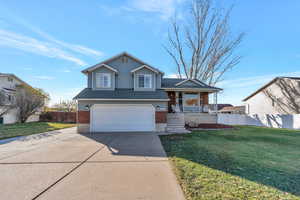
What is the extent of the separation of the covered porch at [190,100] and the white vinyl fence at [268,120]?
637cm

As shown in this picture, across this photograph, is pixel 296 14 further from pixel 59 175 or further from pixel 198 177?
pixel 59 175

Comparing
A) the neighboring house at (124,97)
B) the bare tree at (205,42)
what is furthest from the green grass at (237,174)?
the bare tree at (205,42)

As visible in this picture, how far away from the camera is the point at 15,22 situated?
10320mm

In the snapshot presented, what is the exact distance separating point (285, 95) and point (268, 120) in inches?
164

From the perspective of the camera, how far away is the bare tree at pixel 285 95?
53.9 ft

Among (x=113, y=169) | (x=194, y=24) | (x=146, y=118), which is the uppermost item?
(x=194, y=24)

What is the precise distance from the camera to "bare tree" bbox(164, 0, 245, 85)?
757 inches

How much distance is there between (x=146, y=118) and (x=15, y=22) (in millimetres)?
12508

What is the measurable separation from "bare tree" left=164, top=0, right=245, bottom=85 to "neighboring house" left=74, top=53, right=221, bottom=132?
6848mm

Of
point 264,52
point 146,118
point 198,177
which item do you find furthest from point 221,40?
point 198,177

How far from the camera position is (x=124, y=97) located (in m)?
11.8

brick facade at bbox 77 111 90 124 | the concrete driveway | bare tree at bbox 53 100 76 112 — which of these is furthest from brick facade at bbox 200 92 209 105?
bare tree at bbox 53 100 76 112

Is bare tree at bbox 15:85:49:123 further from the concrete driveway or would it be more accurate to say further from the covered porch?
the covered porch

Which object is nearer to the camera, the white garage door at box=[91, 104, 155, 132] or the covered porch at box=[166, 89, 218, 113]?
the white garage door at box=[91, 104, 155, 132]
